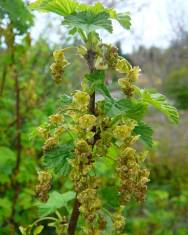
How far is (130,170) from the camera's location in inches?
40.0

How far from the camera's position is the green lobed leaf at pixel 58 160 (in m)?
1.08

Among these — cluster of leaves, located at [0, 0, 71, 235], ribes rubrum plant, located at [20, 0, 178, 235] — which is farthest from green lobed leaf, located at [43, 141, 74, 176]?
cluster of leaves, located at [0, 0, 71, 235]

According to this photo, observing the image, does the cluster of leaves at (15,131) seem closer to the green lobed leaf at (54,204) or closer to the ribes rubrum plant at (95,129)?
the green lobed leaf at (54,204)

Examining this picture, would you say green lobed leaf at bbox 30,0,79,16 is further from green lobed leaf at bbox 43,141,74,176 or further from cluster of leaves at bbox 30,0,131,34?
green lobed leaf at bbox 43,141,74,176

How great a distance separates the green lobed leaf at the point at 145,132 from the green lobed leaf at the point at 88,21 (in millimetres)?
230

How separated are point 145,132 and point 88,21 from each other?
28 cm

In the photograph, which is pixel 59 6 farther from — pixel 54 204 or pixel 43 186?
pixel 54 204

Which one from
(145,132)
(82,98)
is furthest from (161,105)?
(82,98)

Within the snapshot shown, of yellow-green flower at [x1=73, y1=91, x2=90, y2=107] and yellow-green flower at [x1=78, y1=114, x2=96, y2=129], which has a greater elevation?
yellow-green flower at [x1=73, y1=91, x2=90, y2=107]

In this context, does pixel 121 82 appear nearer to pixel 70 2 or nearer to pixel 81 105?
pixel 81 105

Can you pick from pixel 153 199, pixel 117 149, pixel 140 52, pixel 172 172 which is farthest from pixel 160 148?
pixel 140 52

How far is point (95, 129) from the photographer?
3.59 feet

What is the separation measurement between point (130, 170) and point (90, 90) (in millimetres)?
212

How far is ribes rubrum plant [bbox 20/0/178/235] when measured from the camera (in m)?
1.04
